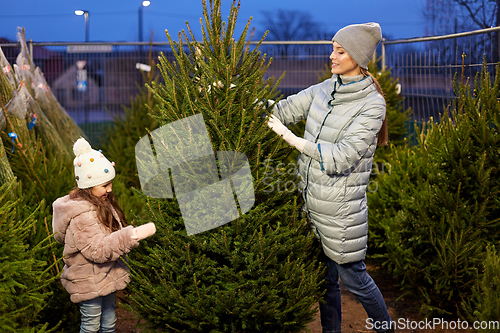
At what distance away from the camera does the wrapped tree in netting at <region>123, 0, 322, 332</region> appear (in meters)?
2.42

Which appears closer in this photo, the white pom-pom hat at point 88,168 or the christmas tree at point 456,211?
the white pom-pom hat at point 88,168

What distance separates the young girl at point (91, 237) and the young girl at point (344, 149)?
100 cm

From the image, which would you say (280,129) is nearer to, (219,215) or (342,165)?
(342,165)

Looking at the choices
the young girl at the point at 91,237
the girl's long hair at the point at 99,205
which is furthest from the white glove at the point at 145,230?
the girl's long hair at the point at 99,205

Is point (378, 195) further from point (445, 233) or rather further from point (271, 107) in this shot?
point (271, 107)

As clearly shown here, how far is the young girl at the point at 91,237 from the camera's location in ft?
8.52

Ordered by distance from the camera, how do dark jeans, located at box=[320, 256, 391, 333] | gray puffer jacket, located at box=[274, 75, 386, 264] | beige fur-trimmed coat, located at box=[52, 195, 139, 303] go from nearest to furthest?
beige fur-trimmed coat, located at box=[52, 195, 139, 303] < gray puffer jacket, located at box=[274, 75, 386, 264] < dark jeans, located at box=[320, 256, 391, 333]

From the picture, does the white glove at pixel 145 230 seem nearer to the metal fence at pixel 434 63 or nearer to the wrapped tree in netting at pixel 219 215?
the wrapped tree in netting at pixel 219 215

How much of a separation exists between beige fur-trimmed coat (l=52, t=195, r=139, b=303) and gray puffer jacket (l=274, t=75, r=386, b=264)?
1.09m

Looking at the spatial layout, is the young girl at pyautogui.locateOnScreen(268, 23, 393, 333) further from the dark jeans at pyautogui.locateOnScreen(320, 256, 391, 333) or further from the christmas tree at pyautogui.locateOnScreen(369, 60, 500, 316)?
the christmas tree at pyautogui.locateOnScreen(369, 60, 500, 316)

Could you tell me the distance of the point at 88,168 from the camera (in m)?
2.72

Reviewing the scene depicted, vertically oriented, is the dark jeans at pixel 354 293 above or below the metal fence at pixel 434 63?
below

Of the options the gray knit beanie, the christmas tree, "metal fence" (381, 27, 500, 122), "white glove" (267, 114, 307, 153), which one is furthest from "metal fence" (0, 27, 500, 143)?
"white glove" (267, 114, 307, 153)

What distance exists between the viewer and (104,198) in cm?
286
